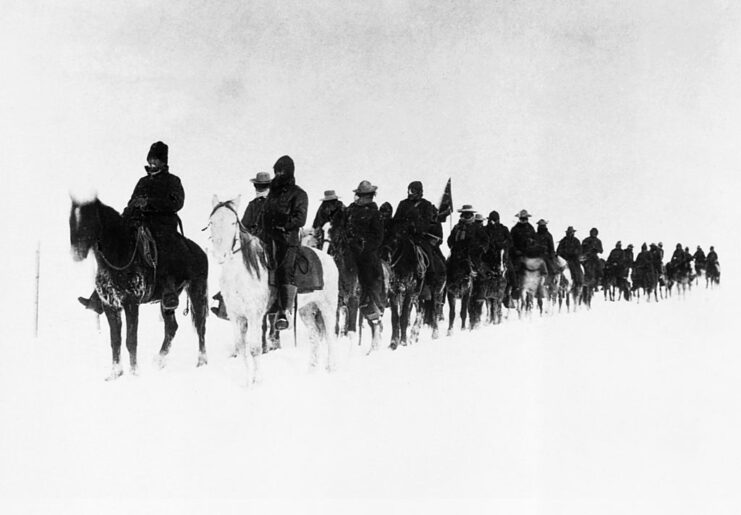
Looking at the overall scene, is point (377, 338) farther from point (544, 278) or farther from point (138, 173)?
point (544, 278)

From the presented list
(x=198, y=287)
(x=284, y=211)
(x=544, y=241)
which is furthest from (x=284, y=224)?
(x=544, y=241)

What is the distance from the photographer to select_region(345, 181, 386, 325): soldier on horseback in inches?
457

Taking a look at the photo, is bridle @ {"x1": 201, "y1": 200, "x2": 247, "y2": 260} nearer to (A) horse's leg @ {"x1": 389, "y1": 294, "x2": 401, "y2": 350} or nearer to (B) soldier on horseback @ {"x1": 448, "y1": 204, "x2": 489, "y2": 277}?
(A) horse's leg @ {"x1": 389, "y1": 294, "x2": 401, "y2": 350}

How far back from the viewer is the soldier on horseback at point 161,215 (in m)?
8.21

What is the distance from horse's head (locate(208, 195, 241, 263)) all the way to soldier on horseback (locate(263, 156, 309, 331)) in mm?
1085

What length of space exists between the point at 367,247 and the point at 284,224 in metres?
3.18

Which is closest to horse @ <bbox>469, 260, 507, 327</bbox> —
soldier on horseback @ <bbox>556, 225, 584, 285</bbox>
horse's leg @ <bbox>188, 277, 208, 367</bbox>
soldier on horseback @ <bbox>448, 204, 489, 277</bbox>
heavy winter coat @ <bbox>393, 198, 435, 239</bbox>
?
soldier on horseback @ <bbox>448, 204, 489, 277</bbox>

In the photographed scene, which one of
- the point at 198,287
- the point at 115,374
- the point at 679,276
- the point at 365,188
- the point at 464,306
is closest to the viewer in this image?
the point at 115,374

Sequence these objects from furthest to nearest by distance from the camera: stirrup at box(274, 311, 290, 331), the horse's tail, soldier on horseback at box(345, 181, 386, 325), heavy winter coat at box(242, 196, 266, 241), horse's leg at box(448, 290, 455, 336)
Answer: horse's leg at box(448, 290, 455, 336) → soldier on horseback at box(345, 181, 386, 325) → the horse's tail → heavy winter coat at box(242, 196, 266, 241) → stirrup at box(274, 311, 290, 331)

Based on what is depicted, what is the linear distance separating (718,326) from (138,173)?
7.03 metres

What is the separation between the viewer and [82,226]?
299 inches

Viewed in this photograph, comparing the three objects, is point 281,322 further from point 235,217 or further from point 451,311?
point 451,311

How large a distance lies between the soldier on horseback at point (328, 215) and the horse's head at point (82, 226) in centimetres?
497

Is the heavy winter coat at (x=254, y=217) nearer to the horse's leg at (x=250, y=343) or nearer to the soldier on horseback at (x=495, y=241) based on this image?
the horse's leg at (x=250, y=343)
